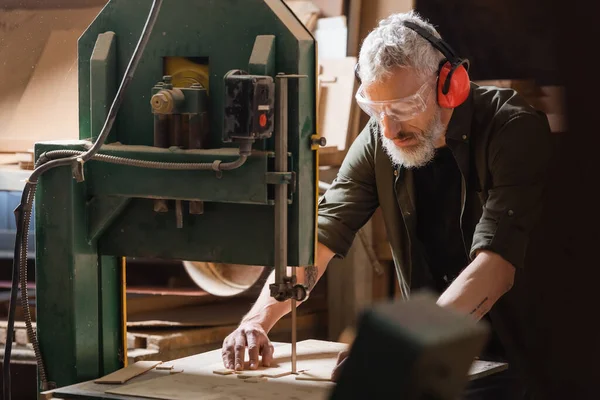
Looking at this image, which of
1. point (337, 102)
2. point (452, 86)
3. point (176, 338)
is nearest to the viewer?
point (452, 86)

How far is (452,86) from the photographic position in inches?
92.7

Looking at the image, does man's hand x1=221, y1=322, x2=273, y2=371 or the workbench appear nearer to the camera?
the workbench

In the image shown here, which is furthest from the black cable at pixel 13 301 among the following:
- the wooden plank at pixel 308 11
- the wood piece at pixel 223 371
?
the wooden plank at pixel 308 11

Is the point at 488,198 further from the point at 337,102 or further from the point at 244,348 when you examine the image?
the point at 337,102

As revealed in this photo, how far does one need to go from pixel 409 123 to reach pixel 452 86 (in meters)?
0.14

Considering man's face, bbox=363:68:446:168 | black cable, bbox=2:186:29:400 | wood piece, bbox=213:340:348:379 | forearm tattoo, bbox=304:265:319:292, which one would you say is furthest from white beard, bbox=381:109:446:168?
black cable, bbox=2:186:29:400

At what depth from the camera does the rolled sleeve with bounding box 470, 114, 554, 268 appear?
2264 mm

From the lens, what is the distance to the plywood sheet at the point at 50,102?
3619mm

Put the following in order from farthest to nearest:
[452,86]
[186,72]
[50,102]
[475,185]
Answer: [50,102]
[475,185]
[452,86]
[186,72]

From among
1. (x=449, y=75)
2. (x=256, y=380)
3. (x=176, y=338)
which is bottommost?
(x=176, y=338)

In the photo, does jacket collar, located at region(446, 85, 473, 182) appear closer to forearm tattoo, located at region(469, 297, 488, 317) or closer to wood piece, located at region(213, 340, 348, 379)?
forearm tattoo, located at region(469, 297, 488, 317)

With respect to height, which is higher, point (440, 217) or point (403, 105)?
point (403, 105)

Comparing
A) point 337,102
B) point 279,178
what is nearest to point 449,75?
point 279,178

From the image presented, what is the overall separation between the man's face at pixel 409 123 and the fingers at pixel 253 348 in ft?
2.00
